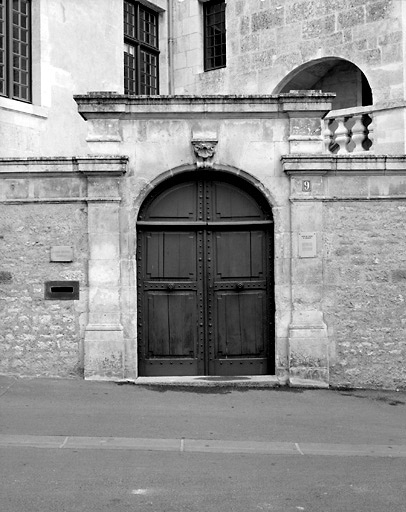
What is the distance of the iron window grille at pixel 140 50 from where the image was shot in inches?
607

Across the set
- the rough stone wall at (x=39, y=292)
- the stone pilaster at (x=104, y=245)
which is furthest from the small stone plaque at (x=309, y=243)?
the rough stone wall at (x=39, y=292)

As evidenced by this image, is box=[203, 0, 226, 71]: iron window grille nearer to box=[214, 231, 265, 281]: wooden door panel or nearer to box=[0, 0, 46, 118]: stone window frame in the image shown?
box=[0, 0, 46, 118]: stone window frame

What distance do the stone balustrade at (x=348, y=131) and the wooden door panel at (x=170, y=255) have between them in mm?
4445

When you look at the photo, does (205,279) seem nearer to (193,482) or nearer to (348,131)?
(193,482)

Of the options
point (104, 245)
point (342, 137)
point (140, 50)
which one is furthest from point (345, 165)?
point (140, 50)

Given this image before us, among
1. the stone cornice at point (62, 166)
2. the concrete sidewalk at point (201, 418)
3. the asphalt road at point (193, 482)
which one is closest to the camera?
the asphalt road at point (193, 482)

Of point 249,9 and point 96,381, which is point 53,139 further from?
point 96,381

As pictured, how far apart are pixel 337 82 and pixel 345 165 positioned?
6745 millimetres

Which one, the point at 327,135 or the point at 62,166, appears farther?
the point at 327,135

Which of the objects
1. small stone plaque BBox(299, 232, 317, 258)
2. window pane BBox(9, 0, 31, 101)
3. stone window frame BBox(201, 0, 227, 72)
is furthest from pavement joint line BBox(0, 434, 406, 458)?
stone window frame BBox(201, 0, 227, 72)

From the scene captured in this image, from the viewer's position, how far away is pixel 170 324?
9.05 meters

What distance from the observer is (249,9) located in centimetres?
1468

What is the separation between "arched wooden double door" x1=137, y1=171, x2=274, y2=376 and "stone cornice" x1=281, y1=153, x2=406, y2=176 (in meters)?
0.63

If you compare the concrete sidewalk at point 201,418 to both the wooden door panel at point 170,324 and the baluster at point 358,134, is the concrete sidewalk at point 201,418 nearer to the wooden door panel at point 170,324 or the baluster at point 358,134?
the wooden door panel at point 170,324
